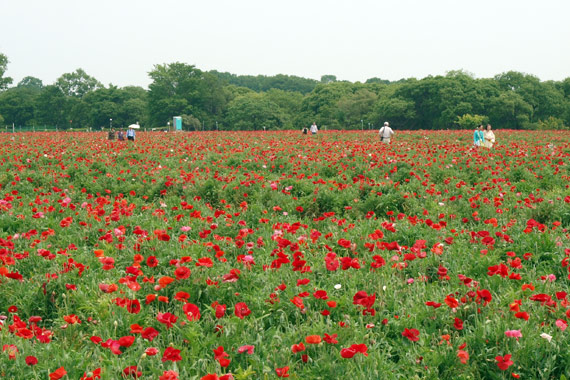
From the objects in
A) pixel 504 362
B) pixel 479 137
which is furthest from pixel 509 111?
pixel 504 362

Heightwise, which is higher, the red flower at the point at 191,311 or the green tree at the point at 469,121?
the green tree at the point at 469,121

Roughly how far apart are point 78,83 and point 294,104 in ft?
168

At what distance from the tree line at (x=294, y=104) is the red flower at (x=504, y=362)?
6185 centimetres

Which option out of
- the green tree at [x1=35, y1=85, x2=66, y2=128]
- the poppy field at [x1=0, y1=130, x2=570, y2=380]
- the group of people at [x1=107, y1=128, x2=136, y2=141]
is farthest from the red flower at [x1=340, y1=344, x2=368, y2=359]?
the green tree at [x1=35, y1=85, x2=66, y2=128]

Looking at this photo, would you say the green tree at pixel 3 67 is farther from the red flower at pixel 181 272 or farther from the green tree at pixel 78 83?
the red flower at pixel 181 272

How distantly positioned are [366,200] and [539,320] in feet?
15.9

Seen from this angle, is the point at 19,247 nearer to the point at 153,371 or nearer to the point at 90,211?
the point at 90,211

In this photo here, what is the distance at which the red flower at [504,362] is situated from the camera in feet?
9.25

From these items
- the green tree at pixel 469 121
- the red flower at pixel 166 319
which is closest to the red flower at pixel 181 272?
the red flower at pixel 166 319

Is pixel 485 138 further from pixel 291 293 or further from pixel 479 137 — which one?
pixel 291 293

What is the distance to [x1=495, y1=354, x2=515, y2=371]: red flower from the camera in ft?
9.25

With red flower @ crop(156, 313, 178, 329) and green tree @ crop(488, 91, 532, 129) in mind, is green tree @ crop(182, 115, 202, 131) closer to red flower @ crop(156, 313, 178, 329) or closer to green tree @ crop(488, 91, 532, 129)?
green tree @ crop(488, 91, 532, 129)

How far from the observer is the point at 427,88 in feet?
242

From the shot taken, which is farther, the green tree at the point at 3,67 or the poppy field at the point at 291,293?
the green tree at the point at 3,67
